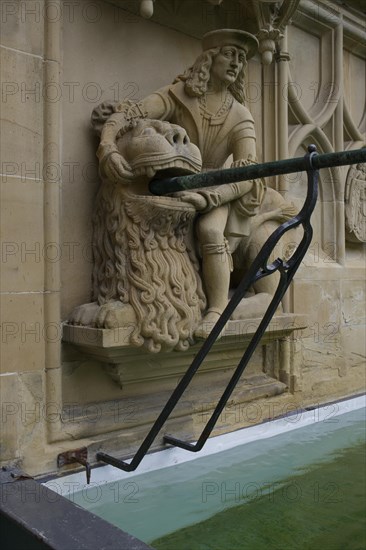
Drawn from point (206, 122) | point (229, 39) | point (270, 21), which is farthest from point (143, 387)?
point (270, 21)

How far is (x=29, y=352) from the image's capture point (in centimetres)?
194

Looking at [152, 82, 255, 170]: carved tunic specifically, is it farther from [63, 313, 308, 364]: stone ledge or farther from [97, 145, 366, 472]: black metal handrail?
[63, 313, 308, 364]: stone ledge

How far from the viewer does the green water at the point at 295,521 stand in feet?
5.79

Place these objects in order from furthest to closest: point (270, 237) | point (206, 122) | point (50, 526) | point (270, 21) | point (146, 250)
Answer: point (270, 21), point (206, 122), point (146, 250), point (270, 237), point (50, 526)

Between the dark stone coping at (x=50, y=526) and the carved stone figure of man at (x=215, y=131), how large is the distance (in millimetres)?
793

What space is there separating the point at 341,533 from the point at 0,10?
2037 millimetres

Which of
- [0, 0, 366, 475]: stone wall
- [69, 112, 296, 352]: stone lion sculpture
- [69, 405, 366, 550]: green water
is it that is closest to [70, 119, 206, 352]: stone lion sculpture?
[69, 112, 296, 352]: stone lion sculpture

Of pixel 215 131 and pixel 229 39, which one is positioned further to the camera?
pixel 215 131

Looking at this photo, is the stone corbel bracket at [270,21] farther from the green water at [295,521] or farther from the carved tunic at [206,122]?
the green water at [295,521]

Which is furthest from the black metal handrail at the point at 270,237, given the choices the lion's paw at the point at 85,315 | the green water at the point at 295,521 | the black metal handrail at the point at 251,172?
the lion's paw at the point at 85,315

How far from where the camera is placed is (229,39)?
7.04 feet

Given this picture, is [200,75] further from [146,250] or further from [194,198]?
[146,250]

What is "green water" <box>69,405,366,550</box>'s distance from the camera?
180cm

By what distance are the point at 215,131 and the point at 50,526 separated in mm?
1576
